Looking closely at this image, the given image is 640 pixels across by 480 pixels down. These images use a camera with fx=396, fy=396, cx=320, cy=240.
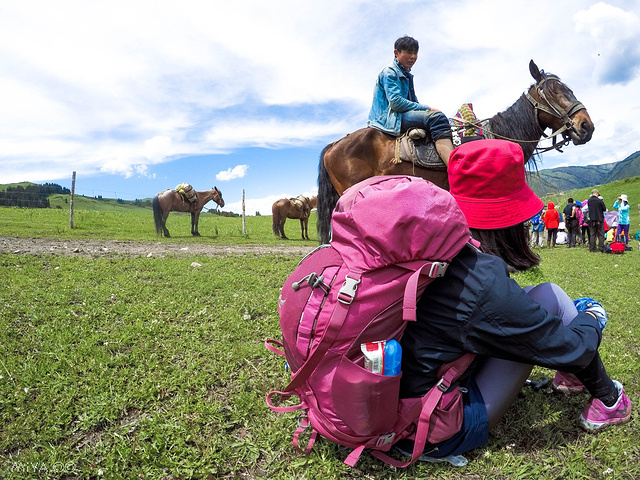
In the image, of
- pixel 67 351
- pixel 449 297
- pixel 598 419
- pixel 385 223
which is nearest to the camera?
pixel 385 223

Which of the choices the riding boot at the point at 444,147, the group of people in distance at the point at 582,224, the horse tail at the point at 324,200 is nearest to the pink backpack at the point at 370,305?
the riding boot at the point at 444,147

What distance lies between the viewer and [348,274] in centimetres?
179

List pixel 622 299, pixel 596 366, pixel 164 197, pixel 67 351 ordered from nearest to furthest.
A: pixel 596 366
pixel 67 351
pixel 622 299
pixel 164 197

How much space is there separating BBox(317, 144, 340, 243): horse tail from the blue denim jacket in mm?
1024

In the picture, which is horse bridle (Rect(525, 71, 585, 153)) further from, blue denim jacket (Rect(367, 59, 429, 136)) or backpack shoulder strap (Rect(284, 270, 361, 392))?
backpack shoulder strap (Rect(284, 270, 361, 392))

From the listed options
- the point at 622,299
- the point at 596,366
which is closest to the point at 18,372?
the point at 596,366

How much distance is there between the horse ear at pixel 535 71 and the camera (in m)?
6.86

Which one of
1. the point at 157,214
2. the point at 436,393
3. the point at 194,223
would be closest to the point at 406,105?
the point at 436,393

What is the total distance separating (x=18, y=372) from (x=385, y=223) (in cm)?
343

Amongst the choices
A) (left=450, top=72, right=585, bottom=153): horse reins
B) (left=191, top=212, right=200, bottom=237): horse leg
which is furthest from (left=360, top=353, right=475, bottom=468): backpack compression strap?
(left=191, top=212, right=200, bottom=237): horse leg

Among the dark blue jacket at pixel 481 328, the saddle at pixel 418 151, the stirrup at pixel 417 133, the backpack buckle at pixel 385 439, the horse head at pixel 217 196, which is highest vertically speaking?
the horse head at pixel 217 196

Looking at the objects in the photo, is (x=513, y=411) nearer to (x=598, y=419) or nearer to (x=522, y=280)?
(x=598, y=419)

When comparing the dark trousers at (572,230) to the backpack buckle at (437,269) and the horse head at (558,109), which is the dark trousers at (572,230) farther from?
the backpack buckle at (437,269)

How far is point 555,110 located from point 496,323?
638cm
